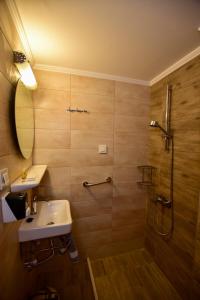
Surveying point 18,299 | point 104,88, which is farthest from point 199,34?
point 18,299

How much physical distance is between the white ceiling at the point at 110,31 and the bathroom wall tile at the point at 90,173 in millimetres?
1170

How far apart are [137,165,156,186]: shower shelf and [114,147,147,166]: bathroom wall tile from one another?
0.07 m

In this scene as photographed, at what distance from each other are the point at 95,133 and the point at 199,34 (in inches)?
48.8

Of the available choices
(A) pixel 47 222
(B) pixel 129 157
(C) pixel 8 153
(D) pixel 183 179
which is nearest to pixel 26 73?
(C) pixel 8 153

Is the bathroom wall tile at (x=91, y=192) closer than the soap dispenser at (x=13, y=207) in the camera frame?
No

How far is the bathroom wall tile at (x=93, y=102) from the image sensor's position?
1.60 m

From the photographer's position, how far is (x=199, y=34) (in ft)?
3.46

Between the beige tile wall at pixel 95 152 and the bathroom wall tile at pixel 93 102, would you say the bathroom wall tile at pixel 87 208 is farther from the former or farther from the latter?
the bathroom wall tile at pixel 93 102

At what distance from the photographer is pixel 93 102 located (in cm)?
165

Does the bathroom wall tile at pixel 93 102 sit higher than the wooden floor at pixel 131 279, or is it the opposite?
the bathroom wall tile at pixel 93 102

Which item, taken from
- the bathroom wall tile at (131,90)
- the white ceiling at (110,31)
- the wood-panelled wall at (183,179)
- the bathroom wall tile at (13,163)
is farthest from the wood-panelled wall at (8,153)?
the wood-panelled wall at (183,179)

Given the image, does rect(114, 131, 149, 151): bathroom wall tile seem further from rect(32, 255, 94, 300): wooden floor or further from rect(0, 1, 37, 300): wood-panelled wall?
rect(32, 255, 94, 300): wooden floor

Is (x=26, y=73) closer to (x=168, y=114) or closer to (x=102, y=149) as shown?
(x=102, y=149)

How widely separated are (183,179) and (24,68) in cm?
169
